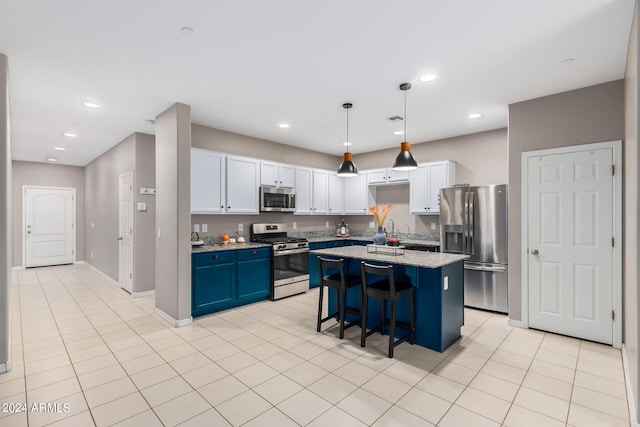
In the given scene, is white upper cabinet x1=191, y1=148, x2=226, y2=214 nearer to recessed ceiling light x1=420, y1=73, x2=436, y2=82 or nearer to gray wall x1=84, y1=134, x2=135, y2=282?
gray wall x1=84, y1=134, x2=135, y2=282

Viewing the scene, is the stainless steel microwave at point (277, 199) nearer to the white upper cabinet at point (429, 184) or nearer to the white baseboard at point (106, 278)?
the white upper cabinet at point (429, 184)

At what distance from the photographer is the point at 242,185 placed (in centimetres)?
507

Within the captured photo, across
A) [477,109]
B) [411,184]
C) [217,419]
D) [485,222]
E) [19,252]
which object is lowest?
[217,419]

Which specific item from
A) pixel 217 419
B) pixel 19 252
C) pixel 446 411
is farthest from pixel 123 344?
pixel 19 252

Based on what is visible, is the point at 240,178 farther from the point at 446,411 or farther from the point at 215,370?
the point at 446,411

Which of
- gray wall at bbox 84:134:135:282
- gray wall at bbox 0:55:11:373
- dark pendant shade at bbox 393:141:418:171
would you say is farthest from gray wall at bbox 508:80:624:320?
gray wall at bbox 84:134:135:282

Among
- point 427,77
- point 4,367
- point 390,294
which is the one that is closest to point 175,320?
point 4,367

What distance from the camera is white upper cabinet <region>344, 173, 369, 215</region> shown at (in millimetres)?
6613

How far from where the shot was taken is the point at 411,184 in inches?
225

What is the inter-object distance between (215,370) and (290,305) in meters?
2.01

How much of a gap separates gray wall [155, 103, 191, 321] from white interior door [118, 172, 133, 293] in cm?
168

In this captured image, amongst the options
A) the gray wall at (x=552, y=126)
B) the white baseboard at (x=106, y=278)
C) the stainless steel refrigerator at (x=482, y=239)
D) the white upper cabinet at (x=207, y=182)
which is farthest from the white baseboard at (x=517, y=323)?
the white baseboard at (x=106, y=278)

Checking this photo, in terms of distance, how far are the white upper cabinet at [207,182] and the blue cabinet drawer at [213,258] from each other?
693 millimetres

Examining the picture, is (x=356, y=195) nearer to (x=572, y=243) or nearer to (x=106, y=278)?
(x=572, y=243)
